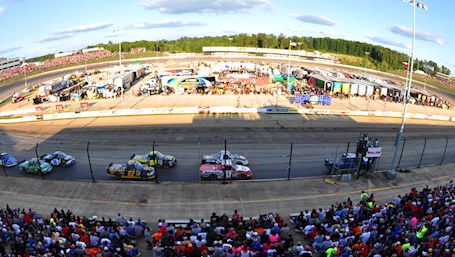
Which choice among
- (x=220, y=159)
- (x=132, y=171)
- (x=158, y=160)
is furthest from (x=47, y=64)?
(x=220, y=159)

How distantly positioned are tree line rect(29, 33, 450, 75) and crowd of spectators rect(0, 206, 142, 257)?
129710 millimetres

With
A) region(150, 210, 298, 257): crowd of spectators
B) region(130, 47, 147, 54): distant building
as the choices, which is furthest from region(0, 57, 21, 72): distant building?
region(150, 210, 298, 257): crowd of spectators

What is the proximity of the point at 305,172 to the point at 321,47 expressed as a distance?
537 ft

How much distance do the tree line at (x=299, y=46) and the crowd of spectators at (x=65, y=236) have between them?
5107 inches

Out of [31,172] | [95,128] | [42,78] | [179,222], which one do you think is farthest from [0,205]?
[42,78]

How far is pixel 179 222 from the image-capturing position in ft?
59.9

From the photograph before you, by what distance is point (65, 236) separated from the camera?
15.2 meters

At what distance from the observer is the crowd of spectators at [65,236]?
45.3 feet

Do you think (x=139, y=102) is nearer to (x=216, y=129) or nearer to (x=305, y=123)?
(x=216, y=129)

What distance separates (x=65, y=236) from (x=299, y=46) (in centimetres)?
15272

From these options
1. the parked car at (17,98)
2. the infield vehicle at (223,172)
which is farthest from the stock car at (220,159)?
the parked car at (17,98)

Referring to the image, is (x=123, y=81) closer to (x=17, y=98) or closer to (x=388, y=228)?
(x=17, y=98)

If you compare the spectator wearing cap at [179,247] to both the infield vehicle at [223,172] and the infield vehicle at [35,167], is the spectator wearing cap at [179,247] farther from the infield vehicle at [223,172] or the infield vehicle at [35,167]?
the infield vehicle at [35,167]

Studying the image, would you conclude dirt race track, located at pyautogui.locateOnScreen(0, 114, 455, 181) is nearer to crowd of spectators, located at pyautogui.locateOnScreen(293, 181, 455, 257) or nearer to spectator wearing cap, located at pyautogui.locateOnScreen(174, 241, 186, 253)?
crowd of spectators, located at pyautogui.locateOnScreen(293, 181, 455, 257)
